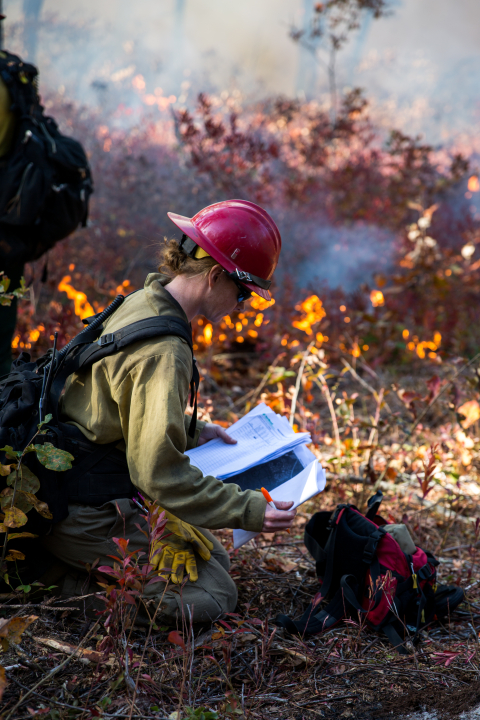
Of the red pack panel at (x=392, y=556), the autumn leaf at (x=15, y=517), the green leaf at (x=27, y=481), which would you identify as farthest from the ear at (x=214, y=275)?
the red pack panel at (x=392, y=556)

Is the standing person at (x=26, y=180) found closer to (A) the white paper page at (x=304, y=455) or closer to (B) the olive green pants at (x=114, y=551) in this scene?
(B) the olive green pants at (x=114, y=551)

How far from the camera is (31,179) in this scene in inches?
126

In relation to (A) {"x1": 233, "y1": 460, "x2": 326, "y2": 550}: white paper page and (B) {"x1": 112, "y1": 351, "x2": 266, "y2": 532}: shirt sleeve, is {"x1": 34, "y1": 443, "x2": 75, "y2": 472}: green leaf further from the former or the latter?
(A) {"x1": 233, "y1": 460, "x2": 326, "y2": 550}: white paper page

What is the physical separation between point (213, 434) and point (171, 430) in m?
0.74

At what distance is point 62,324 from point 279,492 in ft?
6.67

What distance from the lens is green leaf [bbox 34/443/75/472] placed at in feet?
5.79

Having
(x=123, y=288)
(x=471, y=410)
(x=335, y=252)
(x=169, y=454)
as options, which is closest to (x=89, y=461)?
(x=169, y=454)

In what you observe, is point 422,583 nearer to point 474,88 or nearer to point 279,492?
point 279,492

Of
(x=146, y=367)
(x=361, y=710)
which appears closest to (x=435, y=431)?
(x=361, y=710)

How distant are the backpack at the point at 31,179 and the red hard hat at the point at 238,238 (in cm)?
154

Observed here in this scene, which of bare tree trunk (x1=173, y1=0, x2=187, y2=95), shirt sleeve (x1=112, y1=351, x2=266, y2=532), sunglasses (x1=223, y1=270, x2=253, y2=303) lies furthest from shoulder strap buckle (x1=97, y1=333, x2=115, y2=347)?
bare tree trunk (x1=173, y1=0, x2=187, y2=95)

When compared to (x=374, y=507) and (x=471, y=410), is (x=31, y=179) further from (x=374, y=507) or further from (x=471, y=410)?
(x=471, y=410)

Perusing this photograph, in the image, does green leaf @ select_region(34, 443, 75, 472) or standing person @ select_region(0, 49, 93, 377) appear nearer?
green leaf @ select_region(34, 443, 75, 472)

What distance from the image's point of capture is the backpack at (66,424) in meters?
1.85
